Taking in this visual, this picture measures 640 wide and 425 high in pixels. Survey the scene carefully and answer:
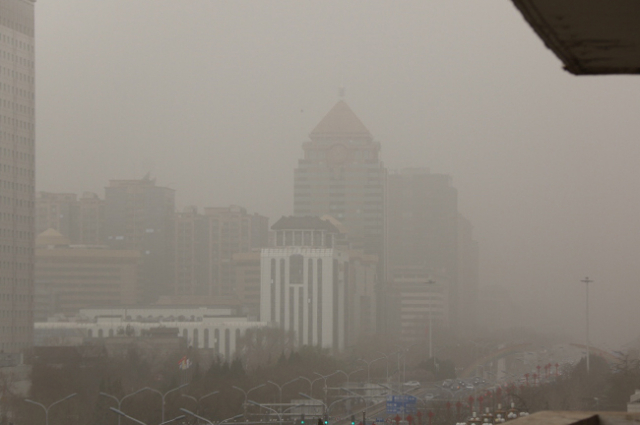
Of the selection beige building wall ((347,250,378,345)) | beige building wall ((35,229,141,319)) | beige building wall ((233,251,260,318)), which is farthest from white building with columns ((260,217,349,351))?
beige building wall ((35,229,141,319))

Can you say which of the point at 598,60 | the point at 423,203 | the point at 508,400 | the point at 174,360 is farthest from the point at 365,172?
the point at 598,60

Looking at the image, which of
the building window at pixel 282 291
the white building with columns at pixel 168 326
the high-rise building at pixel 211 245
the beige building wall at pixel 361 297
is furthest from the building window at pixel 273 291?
the high-rise building at pixel 211 245

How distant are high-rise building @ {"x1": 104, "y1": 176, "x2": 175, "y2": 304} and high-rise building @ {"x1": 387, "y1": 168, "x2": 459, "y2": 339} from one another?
2278 cm

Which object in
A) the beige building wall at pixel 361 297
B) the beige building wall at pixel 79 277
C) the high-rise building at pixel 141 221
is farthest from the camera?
the high-rise building at pixel 141 221

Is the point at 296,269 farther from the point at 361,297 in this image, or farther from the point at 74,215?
the point at 74,215

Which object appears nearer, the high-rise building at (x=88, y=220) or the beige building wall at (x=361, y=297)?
the beige building wall at (x=361, y=297)

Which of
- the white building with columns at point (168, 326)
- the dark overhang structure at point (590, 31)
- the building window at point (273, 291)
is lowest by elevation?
the white building with columns at point (168, 326)

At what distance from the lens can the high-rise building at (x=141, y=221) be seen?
9131 cm

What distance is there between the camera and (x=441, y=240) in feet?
366

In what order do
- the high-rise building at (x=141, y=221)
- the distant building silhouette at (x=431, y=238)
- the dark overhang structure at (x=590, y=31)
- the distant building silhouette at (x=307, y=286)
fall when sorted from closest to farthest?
the dark overhang structure at (x=590, y=31)
the distant building silhouette at (x=307, y=286)
the high-rise building at (x=141, y=221)
the distant building silhouette at (x=431, y=238)

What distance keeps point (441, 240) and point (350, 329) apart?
3330 centimetres

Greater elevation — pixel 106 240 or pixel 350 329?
pixel 106 240

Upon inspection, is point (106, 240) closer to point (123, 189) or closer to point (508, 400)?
point (123, 189)

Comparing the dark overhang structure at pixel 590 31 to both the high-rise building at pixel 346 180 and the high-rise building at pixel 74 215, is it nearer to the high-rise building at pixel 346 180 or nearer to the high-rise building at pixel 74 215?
the high-rise building at pixel 74 215
